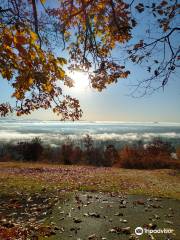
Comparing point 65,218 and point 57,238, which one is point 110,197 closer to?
point 65,218

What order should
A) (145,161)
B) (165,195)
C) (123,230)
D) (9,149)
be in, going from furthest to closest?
(9,149) → (145,161) → (165,195) → (123,230)

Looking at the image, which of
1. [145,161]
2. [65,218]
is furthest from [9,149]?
[65,218]

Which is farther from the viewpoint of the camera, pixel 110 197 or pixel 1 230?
pixel 110 197

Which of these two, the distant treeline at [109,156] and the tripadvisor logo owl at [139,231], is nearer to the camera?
the tripadvisor logo owl at [139,231]

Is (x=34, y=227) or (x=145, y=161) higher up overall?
(x=34, y=227)

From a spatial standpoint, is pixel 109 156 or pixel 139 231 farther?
pixel 109 156

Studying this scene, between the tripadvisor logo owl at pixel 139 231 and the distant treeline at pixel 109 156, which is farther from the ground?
the tripadvisor logo owl at pixel 139 231

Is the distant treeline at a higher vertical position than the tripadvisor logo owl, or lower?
lower

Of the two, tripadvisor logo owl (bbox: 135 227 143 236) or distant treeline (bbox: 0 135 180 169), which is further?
distant treeline (bbox: 0 135 180 169)

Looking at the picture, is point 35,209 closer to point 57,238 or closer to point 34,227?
point 34,227

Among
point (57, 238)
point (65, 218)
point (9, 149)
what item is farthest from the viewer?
point (9, 149)

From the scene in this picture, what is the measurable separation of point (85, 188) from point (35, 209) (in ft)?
17.6

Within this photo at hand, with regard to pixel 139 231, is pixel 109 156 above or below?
below

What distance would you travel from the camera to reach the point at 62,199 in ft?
41.3
